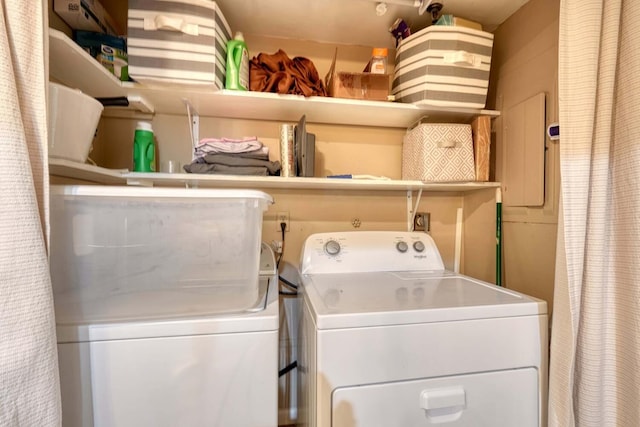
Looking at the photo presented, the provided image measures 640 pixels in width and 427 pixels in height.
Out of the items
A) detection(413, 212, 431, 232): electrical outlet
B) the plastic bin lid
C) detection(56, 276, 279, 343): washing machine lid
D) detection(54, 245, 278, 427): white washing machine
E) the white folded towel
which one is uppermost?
the white folded towel

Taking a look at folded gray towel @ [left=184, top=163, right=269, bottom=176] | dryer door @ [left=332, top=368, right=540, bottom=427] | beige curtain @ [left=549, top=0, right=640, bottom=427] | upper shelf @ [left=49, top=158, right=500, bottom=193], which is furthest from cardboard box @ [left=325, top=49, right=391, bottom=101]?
dryer door @ [left=332, top=368, right=540, bottom=427]

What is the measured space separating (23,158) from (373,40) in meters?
1.56

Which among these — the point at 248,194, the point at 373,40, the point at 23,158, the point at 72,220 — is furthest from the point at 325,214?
the point at 23,158

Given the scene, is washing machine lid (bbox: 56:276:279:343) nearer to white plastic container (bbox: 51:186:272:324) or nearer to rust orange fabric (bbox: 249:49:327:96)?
white plastic container (bbox: 51:186:272:324)

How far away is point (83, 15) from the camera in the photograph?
108cm

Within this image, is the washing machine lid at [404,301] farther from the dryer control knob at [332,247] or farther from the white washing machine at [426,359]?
the dryer control knob at [332,247]

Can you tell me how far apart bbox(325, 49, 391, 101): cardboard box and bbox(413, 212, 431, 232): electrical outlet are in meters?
0.73

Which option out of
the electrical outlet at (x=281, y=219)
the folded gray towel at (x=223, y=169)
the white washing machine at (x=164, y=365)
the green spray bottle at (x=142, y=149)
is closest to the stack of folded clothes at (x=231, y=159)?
the folded gray towel at (x=223, y=169)

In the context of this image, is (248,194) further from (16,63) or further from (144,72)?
(144,72)

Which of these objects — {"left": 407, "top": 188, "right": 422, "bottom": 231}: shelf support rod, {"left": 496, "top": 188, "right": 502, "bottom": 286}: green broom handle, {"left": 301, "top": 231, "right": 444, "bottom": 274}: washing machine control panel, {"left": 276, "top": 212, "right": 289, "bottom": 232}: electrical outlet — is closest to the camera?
{"left": 301, "top": 231, "right": 444, "bottom": 274}: washing machine control panel

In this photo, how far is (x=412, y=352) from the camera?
79 cm

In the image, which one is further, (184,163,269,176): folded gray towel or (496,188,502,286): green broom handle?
(496,188,502,286): green broom handle

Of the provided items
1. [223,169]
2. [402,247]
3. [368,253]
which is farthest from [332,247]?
[223,169]

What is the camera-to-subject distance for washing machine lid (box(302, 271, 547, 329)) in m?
0.78
